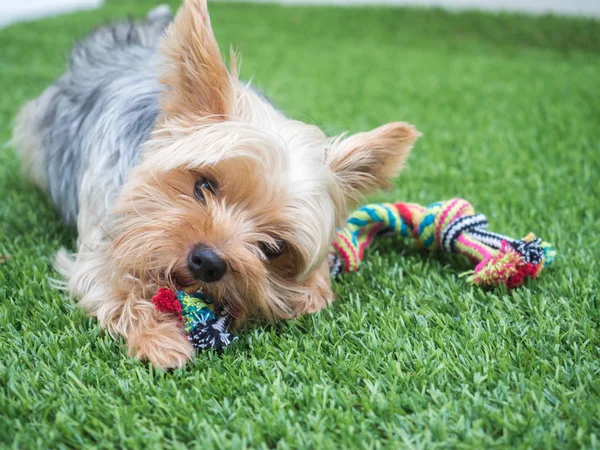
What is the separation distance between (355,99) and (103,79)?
131 inches

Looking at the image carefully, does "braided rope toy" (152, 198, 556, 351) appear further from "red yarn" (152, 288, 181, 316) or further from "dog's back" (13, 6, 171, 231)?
"dog's back" (13, 6, 171, 231)

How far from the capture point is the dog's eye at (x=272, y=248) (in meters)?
2.27

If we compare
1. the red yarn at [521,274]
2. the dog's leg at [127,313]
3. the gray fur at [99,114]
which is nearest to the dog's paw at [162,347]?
the dog's leg at [127,313]

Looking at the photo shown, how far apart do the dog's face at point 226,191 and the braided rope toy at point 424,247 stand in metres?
0.08

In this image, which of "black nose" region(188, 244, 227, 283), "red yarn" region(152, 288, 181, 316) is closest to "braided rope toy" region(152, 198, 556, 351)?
"red yarn" region(152, 288, 181, 316)

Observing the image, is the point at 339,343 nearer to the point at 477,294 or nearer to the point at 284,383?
the point at 284,383

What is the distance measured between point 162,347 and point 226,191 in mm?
560

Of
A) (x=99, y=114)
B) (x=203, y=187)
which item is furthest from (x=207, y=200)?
(x=99, y=114)

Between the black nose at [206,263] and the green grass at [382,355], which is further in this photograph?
the black nose at [206,263]

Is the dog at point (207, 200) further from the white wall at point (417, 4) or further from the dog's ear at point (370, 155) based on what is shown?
the white wall at point (417, 4)

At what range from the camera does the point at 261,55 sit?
8.81m

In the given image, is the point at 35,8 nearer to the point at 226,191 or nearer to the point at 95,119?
the point at 95,119

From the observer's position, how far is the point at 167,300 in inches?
→ 89.3

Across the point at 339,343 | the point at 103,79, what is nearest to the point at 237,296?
the point at 339,343
